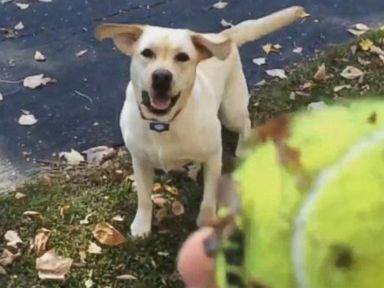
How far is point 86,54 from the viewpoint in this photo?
18.0 ft

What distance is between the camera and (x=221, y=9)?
6039mm

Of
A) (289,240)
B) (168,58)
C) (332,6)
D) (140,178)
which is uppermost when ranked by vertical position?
(289,240)

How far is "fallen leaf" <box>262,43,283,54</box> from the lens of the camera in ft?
18.1

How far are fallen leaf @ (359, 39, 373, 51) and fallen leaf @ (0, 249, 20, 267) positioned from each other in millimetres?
2685

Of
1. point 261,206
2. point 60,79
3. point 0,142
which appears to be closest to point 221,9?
point 60,79

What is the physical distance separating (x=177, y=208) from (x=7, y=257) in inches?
31.0

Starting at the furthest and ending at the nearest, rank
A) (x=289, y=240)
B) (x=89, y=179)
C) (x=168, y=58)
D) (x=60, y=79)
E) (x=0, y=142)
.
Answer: (x=60, y=79) → (x=0, y=142) → (x=89, y=179) → (x=168, y=58) → (x=289, y=240)

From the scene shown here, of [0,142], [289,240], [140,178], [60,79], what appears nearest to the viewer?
[289,240]

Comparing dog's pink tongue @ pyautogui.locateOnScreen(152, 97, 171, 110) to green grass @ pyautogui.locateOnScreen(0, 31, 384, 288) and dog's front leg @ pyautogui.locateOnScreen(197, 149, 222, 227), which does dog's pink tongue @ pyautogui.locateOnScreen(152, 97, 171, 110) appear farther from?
Result: green grass @ pyautogui.locateOnScreen(0, 31, 384, 288)

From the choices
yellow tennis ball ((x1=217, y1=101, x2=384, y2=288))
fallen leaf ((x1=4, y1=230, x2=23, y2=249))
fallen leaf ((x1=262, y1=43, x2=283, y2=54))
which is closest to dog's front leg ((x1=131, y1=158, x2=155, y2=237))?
fallen leaf ((x1=4, y1=230, x2=23, y2=249))

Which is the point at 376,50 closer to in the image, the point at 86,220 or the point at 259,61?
the point at 259,61

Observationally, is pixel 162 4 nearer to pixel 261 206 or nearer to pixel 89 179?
pixel 89 179

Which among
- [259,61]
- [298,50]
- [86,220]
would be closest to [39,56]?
[259,61]

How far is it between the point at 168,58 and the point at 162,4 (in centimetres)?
251
